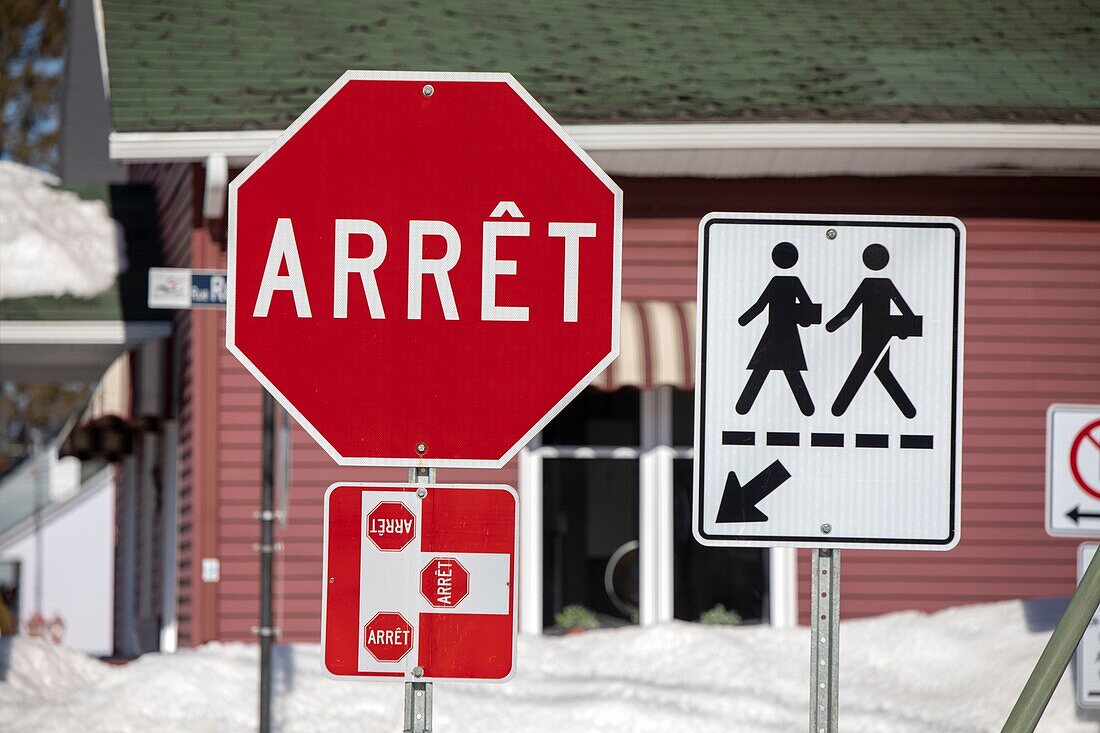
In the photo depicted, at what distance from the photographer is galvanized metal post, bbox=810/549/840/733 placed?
11.0 feet

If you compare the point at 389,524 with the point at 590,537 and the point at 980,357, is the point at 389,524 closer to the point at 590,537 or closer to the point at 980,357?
the point at 590,537

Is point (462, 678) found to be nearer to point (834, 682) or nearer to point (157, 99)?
point (834, 682)

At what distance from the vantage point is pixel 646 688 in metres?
9.52

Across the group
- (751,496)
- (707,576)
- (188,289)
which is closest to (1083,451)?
(751,496)

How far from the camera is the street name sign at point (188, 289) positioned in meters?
8.59

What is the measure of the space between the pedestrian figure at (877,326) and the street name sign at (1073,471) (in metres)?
3.13

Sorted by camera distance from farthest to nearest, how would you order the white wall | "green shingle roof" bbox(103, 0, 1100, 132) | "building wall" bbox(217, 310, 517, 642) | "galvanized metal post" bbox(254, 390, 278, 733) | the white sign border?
1. the white wall
2. "building wall" bbox(217, 310, 517, 642)
3. "green shingle roof" bbox(103, 0, 1100, 132)
4. "galvanized metal post" bbox(254, 390, 278, 733)
5. the white sign border

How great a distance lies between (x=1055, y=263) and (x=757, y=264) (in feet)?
32.3

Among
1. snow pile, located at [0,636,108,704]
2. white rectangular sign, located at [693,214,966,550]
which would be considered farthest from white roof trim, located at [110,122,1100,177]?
white rectangular sign, located at [693,214,966,550]

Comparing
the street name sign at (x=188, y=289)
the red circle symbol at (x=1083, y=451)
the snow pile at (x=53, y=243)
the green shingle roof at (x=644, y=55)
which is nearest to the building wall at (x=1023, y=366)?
the green shingle roof at (x=644, y=55)

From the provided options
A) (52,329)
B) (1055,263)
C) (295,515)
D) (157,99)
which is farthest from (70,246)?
(1055,263)

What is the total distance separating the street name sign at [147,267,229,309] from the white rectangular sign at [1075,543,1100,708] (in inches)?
186

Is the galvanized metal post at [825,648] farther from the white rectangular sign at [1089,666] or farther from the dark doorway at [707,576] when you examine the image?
the dark doorway at [707,576]

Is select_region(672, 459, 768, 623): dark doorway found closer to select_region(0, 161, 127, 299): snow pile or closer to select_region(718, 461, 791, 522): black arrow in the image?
select_region(0, 161, 127, 299): snow pile
